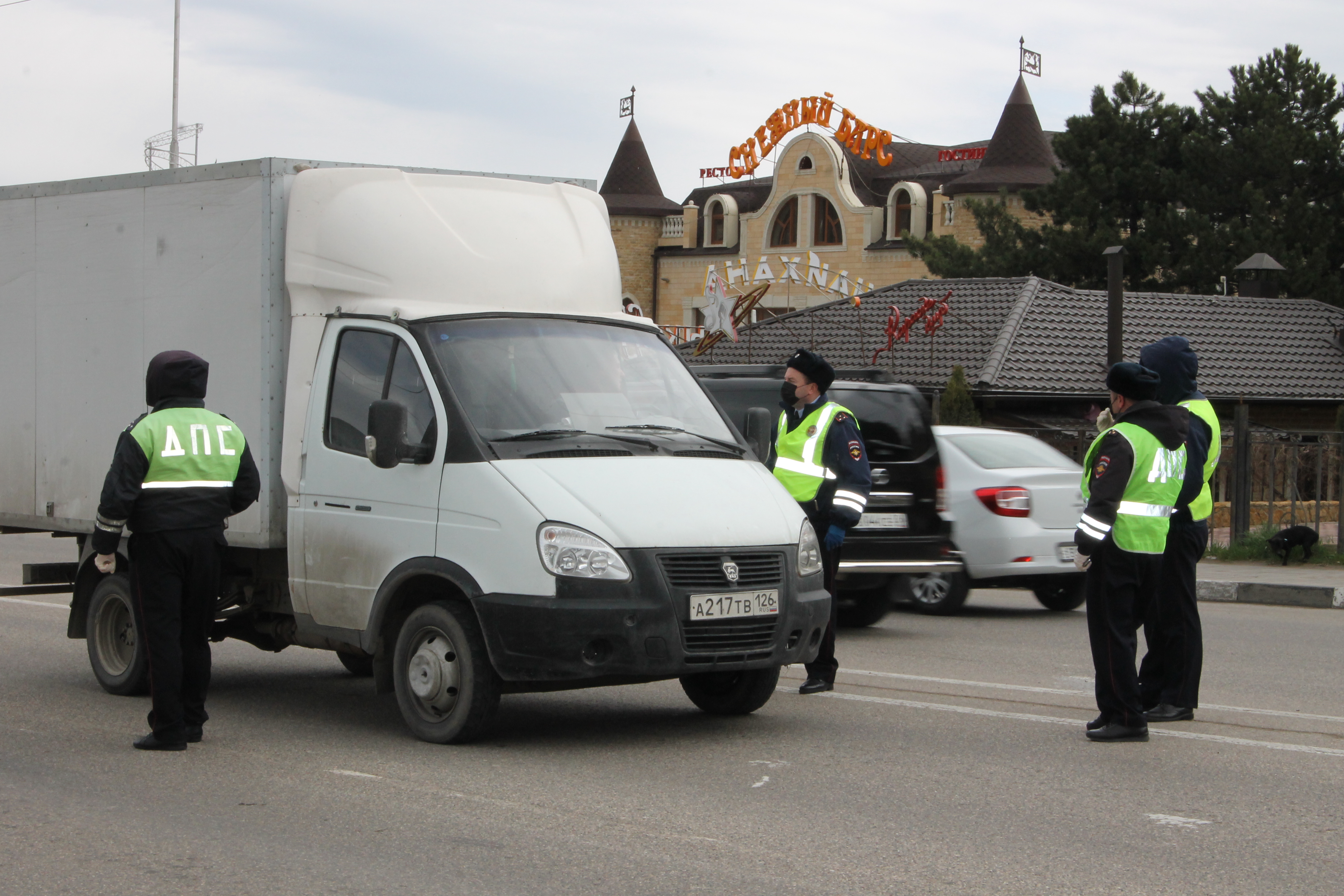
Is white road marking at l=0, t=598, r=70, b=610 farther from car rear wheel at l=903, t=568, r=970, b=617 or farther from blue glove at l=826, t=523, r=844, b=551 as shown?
blue glove at l=826, t=523, r=844, b=551

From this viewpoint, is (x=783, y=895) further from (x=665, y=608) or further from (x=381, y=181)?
(x=381, y=181)

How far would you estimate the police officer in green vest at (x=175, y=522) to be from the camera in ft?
23.4

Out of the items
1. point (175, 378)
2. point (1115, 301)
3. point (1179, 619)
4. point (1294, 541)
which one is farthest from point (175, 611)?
point (1115, 301)

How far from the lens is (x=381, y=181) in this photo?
7930 millimetres

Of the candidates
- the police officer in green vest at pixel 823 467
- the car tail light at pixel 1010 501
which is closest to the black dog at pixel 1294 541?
the car tail light at pixel 1010 501

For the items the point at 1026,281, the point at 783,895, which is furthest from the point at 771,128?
the point at 783,895

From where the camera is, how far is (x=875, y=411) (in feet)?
40.2

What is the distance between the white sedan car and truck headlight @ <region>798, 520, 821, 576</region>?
5.64m

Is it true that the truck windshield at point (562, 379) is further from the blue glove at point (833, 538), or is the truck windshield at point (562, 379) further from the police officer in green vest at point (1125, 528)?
the police officer in green vest at point (1125, 528)

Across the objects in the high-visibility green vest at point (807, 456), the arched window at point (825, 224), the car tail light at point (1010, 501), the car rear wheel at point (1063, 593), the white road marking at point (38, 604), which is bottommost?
the white road marking at point (38, 604)

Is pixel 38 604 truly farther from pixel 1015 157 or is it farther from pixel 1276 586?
pixel 1015 157

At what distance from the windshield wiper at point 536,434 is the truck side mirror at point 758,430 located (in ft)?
4.24

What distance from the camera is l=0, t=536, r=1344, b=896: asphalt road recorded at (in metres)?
5.20

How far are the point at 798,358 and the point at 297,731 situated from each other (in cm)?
326
